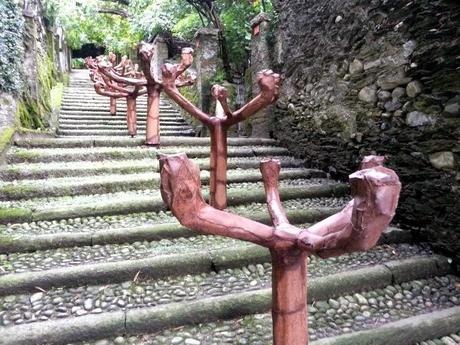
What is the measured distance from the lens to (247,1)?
6871mm

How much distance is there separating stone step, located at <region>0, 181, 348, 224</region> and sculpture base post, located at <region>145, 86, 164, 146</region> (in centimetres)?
128

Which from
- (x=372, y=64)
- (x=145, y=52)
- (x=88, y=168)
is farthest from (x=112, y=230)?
(x=372, y=64)

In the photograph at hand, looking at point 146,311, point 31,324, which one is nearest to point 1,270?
point 31,324

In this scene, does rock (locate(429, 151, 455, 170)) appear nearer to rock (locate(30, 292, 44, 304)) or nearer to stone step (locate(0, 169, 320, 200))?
stone step (locate(0, 169, 320, 200))

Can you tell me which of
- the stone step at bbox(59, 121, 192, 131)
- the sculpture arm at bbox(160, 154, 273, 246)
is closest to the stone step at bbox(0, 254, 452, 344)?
the sculpture arm at bbox(160, 154, 273, 246)

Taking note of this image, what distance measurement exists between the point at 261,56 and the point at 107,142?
8.05 ft

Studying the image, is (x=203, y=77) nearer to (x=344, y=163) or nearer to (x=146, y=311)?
(x=344, y=163)

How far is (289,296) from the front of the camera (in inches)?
44.4

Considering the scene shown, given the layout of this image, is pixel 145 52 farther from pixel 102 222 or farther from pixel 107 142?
pixel 102 222

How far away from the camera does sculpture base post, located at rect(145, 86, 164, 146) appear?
4.22 metres

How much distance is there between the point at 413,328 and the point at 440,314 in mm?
244

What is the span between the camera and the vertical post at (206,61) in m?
6.45

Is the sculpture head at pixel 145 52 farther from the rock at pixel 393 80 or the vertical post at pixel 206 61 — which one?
the vertical post at pixel 206 61

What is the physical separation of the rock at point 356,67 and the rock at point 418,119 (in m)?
0.75
